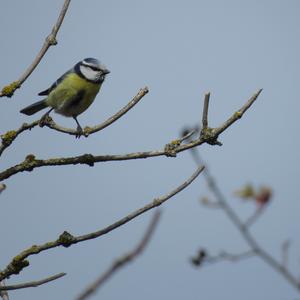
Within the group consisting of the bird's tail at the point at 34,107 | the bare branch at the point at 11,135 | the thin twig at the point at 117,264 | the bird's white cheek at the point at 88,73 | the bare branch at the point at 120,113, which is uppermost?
the bird's tail at the point at 34,107

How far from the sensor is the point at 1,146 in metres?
2.79

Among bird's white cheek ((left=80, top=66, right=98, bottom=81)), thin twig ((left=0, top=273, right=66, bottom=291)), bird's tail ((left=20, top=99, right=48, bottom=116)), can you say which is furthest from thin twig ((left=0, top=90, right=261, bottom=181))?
bird's tail ((left=20, top=99, right=48, bottom=116))

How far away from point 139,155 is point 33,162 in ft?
1.80

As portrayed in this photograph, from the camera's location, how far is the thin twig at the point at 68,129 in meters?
2.83

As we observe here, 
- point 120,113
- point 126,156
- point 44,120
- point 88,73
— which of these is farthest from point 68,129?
point 88,73

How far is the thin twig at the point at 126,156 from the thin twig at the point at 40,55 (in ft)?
1.16

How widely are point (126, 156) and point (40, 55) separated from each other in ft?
2.25

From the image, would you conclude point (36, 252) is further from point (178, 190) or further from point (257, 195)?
point (257, 195)

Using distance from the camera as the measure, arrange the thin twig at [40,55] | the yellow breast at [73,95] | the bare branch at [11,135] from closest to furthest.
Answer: the bare branch at [11,135] < the thin twig at [40,55] < the yellow breast at [73,95]

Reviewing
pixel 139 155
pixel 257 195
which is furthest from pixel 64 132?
pixel 257 195

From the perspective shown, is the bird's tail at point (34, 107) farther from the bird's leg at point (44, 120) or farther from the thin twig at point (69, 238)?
the thin twig at point (69, 238)

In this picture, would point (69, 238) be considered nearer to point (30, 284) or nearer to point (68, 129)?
point (30, 284)

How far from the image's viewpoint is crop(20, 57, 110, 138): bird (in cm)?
580

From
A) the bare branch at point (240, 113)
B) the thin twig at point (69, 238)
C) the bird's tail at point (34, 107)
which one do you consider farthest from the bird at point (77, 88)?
the thin twig at point (69, 238)
